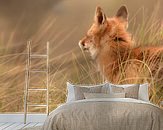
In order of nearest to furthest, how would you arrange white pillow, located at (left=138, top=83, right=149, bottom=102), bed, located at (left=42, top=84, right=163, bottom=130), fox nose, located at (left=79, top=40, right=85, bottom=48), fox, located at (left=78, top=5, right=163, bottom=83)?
bed, located at (left=42, top=84, right=163, bottom=130) → white pillow, located at (left=138, top=83, right=149, bottom=102) → fox, located at (left=78, top=5, right=163, bottom=83) → fox nose, located at (left=79, top=40, right=85, bottom=48)

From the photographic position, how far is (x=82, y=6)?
222 inches

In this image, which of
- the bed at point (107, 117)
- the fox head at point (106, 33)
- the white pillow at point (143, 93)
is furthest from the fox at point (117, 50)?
the bed at point (107, 117)

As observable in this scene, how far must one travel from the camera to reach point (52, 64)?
5.58m

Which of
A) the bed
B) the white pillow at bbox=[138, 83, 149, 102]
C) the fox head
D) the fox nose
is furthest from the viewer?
the fox nose

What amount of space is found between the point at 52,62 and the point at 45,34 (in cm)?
49

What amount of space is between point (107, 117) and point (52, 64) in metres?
2.35

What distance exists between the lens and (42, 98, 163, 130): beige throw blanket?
3379 millimetres

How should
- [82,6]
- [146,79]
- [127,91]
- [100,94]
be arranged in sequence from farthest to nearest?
1. [82,6]
2. [146,79]
3. [127,91]
4. [100,94]

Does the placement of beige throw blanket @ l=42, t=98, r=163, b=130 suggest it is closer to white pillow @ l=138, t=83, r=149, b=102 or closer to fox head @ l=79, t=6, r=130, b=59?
white pillow @ l=138, t=83, r=149, b=102

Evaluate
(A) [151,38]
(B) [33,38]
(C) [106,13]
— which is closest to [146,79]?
(A) [151,38]

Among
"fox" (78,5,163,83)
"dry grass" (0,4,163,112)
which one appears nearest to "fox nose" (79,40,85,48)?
"fox" (78,5,163,83)

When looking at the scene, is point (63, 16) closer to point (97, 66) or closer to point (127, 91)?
point (97, 66)

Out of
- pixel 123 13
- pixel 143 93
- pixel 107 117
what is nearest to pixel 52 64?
pixel 123 13

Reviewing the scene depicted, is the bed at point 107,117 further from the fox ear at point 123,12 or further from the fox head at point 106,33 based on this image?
the fox ear at point 123,12
